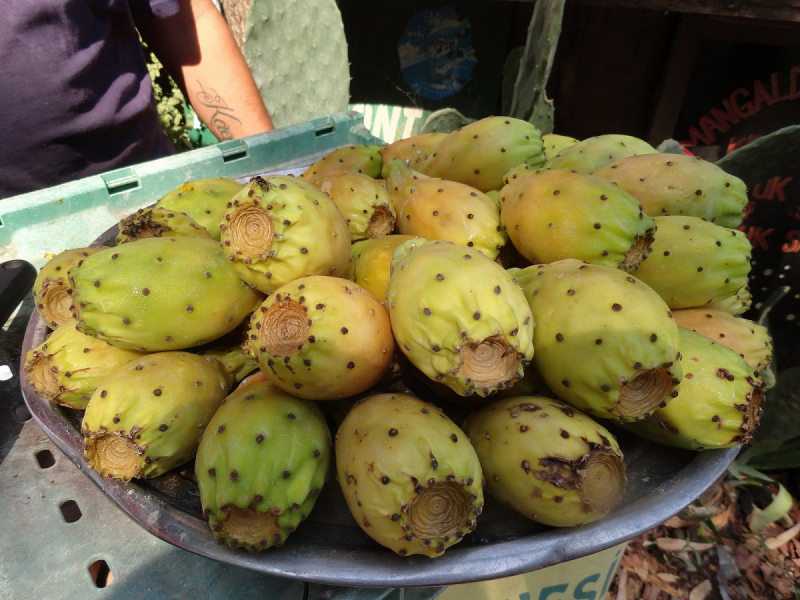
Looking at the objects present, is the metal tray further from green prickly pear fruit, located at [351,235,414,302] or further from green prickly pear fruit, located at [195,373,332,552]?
green prickly pear fruit, located at [351,235,414,302]

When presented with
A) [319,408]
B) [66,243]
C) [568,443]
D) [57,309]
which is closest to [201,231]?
[57,309]

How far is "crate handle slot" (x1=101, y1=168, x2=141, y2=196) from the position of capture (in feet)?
5.86

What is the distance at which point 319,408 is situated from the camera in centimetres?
97

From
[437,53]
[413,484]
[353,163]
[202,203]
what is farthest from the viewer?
[437,53]

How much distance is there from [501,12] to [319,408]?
11.1 feet

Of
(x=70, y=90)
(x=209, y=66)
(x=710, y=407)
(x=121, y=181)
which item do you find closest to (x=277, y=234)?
(x=710, y=407)

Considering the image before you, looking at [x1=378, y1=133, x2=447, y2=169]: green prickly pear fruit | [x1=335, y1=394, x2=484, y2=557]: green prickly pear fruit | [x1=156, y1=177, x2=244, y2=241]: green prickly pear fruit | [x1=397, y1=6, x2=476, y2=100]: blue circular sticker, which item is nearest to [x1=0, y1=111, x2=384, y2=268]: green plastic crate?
[x1=378, y1=133, x2=447, y2=169]: green prickly pear fruit

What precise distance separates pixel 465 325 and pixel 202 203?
84cm

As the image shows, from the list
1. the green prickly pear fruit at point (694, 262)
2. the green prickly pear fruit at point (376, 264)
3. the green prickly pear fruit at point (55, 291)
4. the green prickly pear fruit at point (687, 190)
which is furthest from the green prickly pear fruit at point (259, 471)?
the green prickly pear fruit at point (687, 190)

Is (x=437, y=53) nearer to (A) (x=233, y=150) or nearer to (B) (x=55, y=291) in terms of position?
(A) (x=233, y=150)

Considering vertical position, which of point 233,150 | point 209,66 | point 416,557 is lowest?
point 416,557

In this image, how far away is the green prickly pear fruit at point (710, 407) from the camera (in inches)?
35.4

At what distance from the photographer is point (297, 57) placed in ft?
9.36

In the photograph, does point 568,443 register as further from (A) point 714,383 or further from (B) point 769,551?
(B) point 769,551
